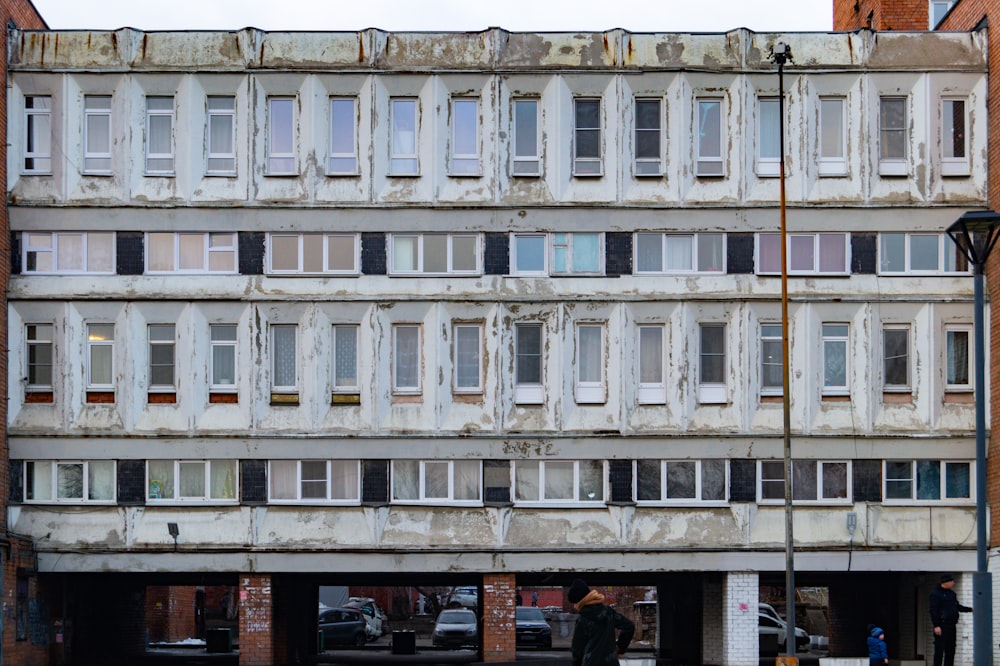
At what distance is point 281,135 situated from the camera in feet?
123

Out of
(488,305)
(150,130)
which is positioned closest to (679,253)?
(488,305)

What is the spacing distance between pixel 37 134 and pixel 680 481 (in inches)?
712

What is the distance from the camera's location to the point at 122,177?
3722 cm

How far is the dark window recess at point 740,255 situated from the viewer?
122ft

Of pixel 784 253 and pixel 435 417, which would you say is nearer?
pixel 784 253

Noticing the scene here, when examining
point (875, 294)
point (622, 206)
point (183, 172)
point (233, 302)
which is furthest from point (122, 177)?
point (875, 294)

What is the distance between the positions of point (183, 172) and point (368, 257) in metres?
5.04

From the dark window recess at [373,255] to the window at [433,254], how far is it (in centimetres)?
25

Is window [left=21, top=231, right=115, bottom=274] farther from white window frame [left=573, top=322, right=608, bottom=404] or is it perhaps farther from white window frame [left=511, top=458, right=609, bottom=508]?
white window frame [left=573, top=322, right=608, bottom=404]

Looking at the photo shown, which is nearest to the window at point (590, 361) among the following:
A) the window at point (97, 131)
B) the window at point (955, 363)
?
the window at point (955, 363)

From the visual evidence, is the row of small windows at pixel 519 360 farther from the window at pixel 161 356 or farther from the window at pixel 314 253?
the window at pixel 314 253

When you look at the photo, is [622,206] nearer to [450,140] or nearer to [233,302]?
[450,140]

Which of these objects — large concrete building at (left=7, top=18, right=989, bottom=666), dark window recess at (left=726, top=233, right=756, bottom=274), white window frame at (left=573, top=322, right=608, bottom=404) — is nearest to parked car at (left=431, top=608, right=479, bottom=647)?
large concrete building at (left=7, top=18, right=989, bottom=666)

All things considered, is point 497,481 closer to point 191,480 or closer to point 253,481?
point 253,481
